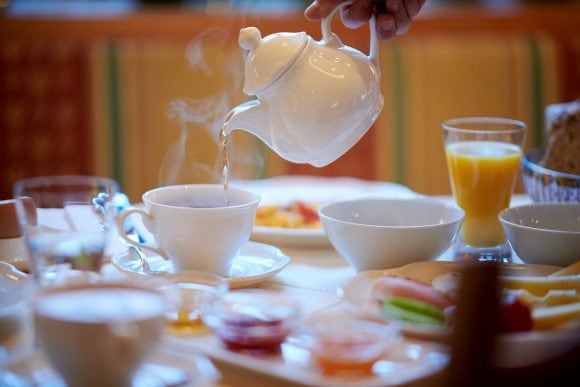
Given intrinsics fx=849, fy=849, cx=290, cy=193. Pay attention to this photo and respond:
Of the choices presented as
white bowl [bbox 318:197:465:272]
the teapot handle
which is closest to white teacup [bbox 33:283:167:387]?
white bowl [bbox 318:197:465:272]

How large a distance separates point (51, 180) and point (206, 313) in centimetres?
45

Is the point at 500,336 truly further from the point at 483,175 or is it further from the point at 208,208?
the point at 483,175

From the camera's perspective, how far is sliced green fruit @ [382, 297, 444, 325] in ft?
2.99

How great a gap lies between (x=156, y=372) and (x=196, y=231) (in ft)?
1.11

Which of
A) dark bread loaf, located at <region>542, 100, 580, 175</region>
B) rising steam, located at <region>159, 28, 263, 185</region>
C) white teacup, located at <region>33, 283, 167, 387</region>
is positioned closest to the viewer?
white teacup, located at <region>33, 283, 167, 387</region>

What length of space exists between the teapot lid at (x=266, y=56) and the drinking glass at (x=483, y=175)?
0.40m

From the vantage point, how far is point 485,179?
139 centimetres

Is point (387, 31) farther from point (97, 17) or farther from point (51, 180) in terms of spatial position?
point (97, 17)

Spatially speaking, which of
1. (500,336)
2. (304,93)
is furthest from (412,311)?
(304,93)

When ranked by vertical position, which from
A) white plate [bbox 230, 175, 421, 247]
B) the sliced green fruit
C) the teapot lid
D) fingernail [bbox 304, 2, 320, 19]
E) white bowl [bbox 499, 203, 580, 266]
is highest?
fingernail [bbox 304, 2, 320, 19]

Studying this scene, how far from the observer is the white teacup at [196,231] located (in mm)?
1103

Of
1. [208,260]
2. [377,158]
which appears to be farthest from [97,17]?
[208,260]

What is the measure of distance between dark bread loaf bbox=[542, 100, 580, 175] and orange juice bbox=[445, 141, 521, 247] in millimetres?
164

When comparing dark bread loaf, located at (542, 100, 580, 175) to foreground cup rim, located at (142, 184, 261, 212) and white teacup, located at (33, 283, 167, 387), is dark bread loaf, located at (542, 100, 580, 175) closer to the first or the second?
foreground cup rim, located at (142, 184, 261, 212)
